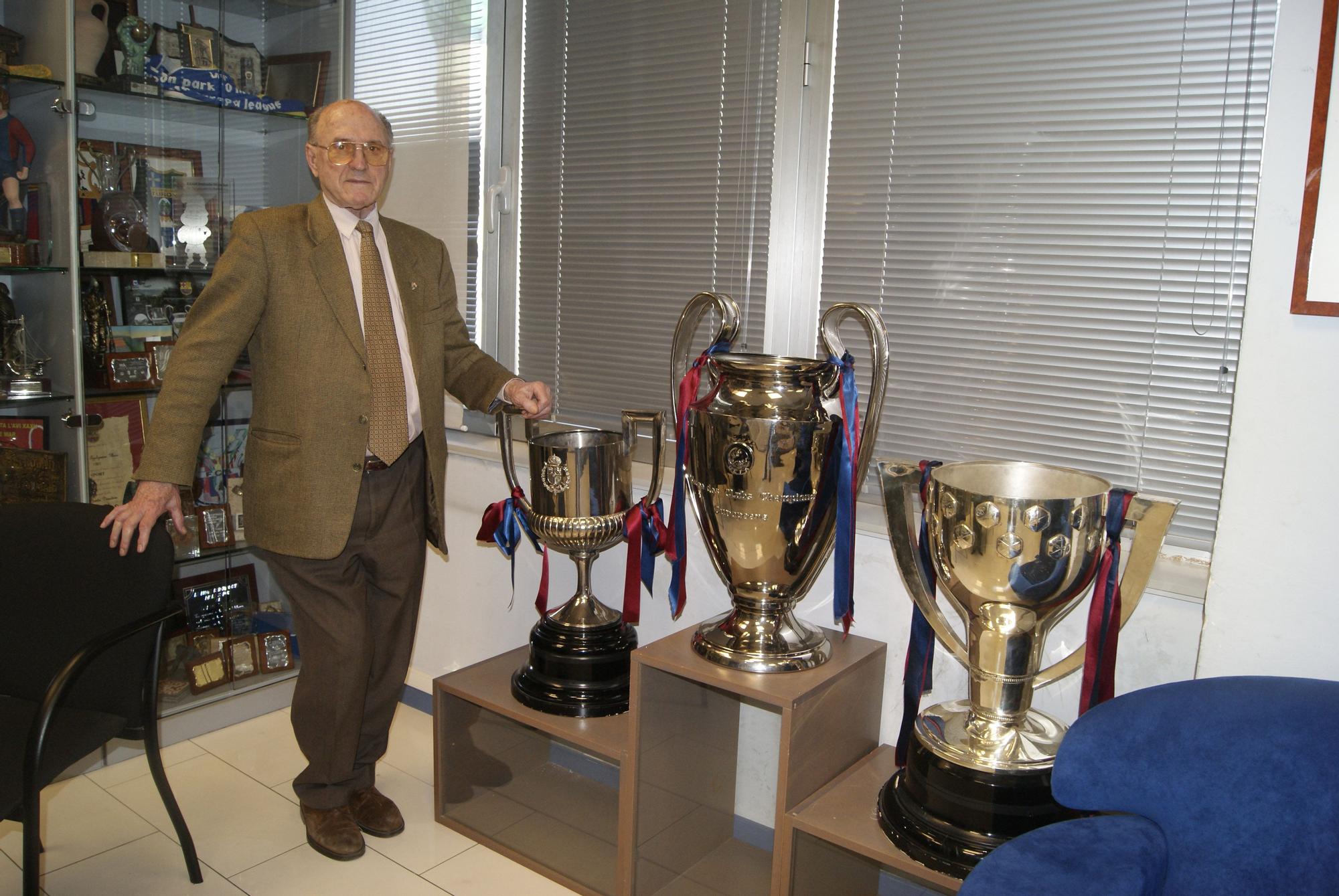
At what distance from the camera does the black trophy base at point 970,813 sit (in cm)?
157

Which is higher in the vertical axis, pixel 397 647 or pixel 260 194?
pixel 260 194

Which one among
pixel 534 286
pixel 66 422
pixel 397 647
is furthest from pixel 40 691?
pixel 534 286

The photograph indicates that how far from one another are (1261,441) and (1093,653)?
414mm

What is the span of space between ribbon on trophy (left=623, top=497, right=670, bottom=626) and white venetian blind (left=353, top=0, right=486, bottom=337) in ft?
3.41

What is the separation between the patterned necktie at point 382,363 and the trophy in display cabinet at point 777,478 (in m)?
0.66

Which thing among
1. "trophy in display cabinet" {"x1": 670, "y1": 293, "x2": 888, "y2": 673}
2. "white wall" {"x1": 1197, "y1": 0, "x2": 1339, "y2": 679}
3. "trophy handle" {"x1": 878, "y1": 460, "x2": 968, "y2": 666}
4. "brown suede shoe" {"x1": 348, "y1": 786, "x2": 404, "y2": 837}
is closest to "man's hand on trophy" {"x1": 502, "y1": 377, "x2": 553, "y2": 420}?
"trophy in display cabinet" {"x1": 670, "y1": 293, "x2": 888, "y2": 673}

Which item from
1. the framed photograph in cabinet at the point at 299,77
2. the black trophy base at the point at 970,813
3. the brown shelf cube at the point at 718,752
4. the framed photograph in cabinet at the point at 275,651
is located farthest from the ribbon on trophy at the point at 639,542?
the framed photograph in cabinet at the point at 299,77

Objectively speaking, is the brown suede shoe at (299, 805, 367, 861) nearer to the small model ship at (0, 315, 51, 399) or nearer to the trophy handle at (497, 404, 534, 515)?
the trophy handle at (497, 404, 534, 515)

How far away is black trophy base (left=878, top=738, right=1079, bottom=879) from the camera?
1.57 m

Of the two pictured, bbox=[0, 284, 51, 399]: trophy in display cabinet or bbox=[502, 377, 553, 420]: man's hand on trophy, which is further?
bbox=[0, 284, 51, 399]: trophy in display cabinet

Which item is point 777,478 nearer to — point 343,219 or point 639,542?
point 639,542

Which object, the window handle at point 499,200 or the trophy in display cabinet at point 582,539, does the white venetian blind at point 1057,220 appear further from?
the window handle at point 499,200

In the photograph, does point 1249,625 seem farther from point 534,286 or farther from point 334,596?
point 534,286

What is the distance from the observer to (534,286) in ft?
9.36
